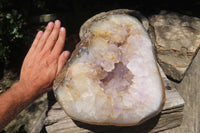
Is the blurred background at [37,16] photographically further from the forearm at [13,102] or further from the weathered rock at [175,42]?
the forearm at [13,102]

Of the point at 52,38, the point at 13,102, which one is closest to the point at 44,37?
the point at 52,38

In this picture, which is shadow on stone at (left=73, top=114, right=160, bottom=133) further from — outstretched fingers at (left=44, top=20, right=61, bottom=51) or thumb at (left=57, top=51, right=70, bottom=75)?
outstretched fingers at (left=44, top=20, right=61, bottom=51)

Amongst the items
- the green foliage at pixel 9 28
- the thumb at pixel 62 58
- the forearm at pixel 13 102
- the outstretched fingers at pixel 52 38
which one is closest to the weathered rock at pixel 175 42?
the thumb at pixel 62 58

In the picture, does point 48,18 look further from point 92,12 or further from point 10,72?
point 10,72

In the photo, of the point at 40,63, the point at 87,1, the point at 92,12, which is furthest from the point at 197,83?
the point at 87,1

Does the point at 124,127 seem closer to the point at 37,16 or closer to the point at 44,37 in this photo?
the point at 44,37

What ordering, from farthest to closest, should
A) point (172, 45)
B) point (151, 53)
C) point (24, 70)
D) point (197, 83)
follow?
point (24, 70) → point (172, 45) → point (197, 83) → point (151, 53)

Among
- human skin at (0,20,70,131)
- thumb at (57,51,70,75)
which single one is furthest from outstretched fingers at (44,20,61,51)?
thumb at (57,51,70,75)
